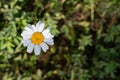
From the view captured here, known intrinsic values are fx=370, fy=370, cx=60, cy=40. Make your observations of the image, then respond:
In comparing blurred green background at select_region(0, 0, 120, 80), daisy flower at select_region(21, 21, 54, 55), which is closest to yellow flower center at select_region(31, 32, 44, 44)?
daisy flower at select_region(21, 21, 54, 55)

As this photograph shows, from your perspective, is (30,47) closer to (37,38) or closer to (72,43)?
(37,38)

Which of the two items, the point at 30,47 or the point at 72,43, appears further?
the point at 72,43

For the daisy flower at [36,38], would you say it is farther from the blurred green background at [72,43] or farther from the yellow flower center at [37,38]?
the blurred green background at [72,43]

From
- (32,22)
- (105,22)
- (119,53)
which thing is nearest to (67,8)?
(105,22)


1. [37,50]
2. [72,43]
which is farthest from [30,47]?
[72,43]

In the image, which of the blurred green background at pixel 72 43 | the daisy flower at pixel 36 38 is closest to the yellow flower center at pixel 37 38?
the daisy flower at pixel 36 38

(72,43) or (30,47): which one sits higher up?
(30,47)

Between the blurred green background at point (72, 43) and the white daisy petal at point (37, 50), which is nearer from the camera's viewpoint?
the white daisy petal at point (37, 50)

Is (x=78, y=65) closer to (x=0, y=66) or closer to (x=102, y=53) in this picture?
(x=102, y=53)

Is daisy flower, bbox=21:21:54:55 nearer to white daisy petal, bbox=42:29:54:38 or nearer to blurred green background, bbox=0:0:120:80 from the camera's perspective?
white daisy petal, bbox=42:29:54:38
